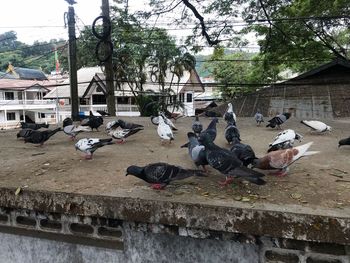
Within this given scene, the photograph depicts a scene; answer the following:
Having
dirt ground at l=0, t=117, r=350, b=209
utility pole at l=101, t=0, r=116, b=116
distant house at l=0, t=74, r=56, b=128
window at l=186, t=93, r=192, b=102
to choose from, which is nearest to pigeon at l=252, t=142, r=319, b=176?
dirt ground at l=0, t=117, r=350, b=209

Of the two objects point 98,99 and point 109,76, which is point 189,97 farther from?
point 109,76

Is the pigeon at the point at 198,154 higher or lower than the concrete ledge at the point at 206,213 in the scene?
higher

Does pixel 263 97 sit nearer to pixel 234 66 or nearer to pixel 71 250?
pixel 71 250

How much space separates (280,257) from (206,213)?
0.58 m

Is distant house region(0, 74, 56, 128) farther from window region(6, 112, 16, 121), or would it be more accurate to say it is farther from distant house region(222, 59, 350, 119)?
distant house region(222, 59, 350, 119)

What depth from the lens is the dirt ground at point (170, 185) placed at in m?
2.68

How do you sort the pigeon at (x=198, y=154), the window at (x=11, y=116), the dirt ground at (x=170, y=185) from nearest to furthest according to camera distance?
the dirt ground at (x=170, y=185) → the pigeon at (x=198, y=154) → the window at (x=11, y=116)

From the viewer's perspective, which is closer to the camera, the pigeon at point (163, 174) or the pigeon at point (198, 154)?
the pigeon at point (163, 174)

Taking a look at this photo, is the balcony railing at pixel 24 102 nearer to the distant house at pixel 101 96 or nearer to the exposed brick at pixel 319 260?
the distant house at pixel 101 96

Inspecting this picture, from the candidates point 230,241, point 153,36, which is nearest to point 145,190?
point 230,241

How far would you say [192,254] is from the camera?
254 centimetres

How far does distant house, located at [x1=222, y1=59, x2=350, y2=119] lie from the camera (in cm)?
1067

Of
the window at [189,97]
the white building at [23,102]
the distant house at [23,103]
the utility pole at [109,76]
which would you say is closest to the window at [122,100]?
the window at [189,97]

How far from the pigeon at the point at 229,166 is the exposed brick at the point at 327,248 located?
53cm
